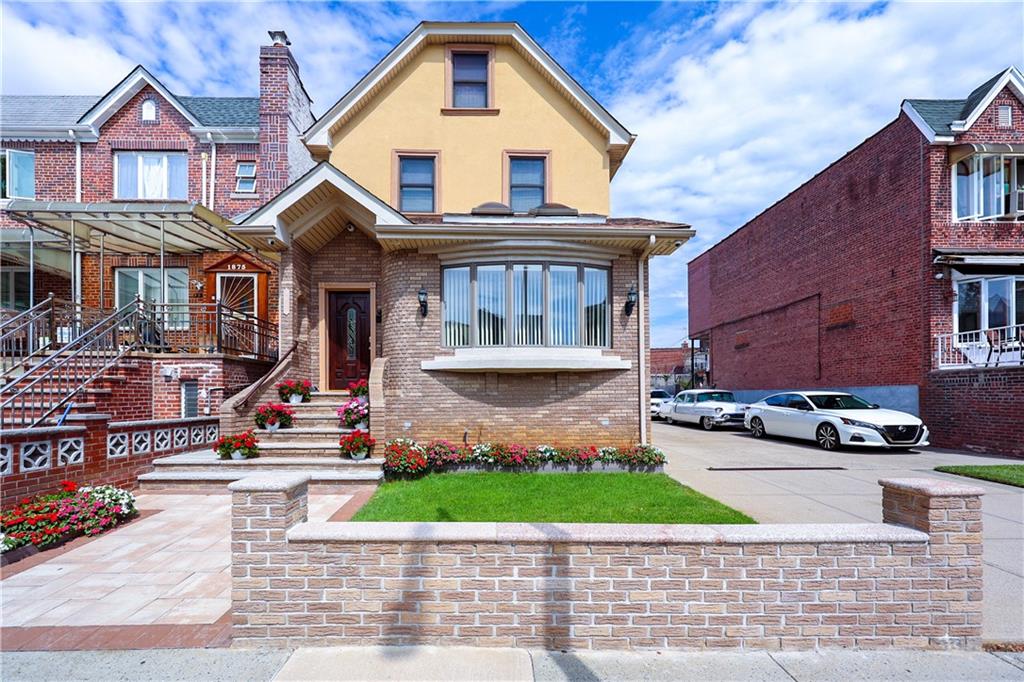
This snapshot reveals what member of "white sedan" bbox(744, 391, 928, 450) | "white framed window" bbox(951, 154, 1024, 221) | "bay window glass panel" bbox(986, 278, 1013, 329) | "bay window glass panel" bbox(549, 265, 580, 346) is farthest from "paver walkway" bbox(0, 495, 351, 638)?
"white framed window" bbox(951, 154, 1024, 221)

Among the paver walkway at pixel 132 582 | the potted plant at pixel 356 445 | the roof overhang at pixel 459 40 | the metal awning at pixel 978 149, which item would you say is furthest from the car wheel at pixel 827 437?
the paver walkway at pixel 132 582

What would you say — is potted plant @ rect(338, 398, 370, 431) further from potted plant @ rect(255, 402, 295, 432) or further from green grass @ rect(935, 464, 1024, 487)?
green grass @ rect(935, 464, 1024, 487)

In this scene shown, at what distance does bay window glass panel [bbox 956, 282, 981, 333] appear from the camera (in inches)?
514

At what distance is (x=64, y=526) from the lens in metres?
5.29

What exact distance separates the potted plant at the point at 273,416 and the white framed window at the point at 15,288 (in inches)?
451

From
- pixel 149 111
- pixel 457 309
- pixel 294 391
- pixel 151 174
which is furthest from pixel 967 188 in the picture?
pixel 149 111

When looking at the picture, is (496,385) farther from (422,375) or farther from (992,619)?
(992,619)

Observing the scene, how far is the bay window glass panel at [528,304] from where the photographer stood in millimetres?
9062

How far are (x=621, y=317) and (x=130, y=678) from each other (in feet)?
27.3

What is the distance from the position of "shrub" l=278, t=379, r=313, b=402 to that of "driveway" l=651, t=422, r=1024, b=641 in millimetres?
7386

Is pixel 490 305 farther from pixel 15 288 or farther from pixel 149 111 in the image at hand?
pixel 15 288

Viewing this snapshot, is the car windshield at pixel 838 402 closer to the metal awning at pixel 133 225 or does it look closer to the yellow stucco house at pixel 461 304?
the yellow stucco house at pixel 461 304

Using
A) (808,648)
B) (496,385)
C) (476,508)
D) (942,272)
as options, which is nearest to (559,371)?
(496,385)

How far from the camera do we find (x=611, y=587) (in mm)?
3271
